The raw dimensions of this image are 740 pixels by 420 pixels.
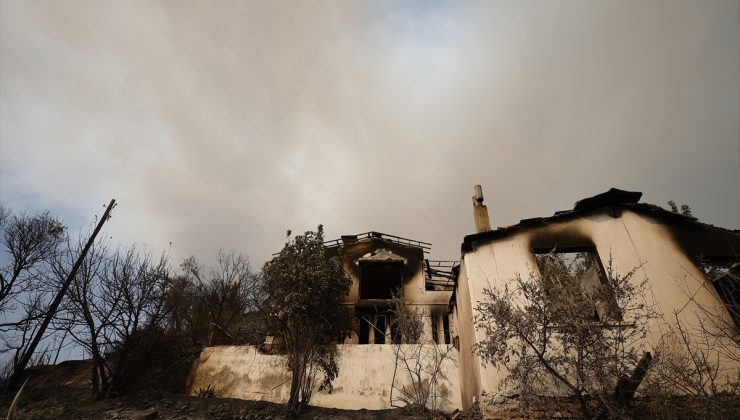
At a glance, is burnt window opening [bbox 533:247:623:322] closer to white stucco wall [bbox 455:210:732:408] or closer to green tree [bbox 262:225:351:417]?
white stucco wall [bbox 455:210:732:408]

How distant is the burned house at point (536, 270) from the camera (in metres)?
9.11

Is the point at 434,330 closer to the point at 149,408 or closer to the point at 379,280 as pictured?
the point at 379,280

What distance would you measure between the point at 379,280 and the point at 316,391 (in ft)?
32.9

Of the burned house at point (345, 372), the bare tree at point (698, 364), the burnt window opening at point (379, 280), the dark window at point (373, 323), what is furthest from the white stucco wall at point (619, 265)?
the burnt window opening at point (379, 280)

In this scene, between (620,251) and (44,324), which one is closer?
(620,251)

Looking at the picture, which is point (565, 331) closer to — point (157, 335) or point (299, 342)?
point (299, 342)

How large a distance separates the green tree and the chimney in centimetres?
808

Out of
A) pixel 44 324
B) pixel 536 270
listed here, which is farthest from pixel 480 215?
pixel 44 324

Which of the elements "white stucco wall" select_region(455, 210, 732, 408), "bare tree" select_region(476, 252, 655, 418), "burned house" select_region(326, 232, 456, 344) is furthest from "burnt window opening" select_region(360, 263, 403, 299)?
"bare tree" select_region(476, 252, 655, 418)

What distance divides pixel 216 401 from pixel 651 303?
1399 centimetres

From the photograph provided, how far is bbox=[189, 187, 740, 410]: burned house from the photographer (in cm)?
911

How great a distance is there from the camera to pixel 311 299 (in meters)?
16.9

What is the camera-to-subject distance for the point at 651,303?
8852 mm

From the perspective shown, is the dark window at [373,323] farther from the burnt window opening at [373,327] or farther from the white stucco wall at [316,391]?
the white stucco wall at [316,391]
